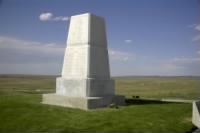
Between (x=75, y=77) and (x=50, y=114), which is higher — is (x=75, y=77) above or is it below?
above

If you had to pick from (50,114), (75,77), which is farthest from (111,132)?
(75,77)

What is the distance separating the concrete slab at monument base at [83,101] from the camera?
10297mm

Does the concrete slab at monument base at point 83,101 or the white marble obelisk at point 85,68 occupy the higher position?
the white marble obelisk at point 85,68

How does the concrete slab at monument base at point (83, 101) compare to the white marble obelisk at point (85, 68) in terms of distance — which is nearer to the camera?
the concrete slab at monument base at point (83, 101)

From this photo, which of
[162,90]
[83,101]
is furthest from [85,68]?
[162,90]

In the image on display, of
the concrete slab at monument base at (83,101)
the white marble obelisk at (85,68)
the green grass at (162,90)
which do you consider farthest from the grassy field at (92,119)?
the green grass at (162,90)

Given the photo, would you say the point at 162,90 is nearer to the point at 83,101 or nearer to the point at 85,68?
the point at 85,68

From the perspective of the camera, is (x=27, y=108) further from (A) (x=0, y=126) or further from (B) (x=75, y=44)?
(B) (x=75, y=44)

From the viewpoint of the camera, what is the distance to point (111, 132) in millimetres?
7137

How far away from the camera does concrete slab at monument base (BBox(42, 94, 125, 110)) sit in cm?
1030

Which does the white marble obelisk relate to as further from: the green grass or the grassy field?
the green grass

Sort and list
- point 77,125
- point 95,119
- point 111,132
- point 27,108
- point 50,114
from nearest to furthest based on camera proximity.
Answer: point 111,132 → point 77,125 → point 95,119 → point 50,114 → point 27,108

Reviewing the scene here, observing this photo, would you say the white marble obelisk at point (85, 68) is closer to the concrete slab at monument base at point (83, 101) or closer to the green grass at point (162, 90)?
the concrete slab at monument base at point (83, 101)

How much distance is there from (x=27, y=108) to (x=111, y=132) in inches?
167
